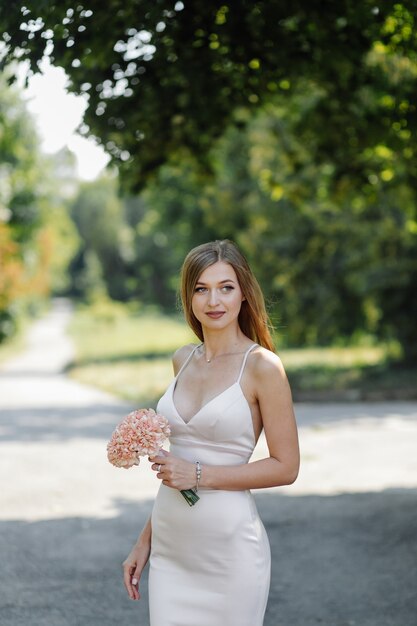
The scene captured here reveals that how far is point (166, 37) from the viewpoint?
668cm

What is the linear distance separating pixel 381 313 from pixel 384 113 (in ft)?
43.1

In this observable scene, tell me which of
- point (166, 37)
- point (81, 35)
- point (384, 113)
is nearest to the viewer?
point (81, 35)

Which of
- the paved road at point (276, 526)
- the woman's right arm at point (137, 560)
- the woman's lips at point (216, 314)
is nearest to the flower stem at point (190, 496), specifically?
the woman's right arm at point (137, 560)

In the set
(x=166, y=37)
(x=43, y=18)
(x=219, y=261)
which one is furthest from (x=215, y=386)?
(x=166, y=37)

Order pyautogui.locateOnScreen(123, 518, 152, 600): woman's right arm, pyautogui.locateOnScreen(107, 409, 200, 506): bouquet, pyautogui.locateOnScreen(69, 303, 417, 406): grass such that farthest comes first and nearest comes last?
1. pyautogui.locateOnScreen(69, 303, 417, 406): grass
2. pyautogui.locateOnScreen(123, 518, 152, 600): woman's right arm
3. pyautogui.locateOnScreen(107, 409, 200, 506): bouquet

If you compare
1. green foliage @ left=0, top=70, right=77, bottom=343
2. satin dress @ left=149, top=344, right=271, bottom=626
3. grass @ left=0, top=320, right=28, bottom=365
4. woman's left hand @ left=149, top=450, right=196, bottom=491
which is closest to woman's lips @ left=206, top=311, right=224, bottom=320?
satin dress @ left=149, top=344, right=271, bottom=626

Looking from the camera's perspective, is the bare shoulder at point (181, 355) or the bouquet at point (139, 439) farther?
the bare shoulder at point (181, 355)

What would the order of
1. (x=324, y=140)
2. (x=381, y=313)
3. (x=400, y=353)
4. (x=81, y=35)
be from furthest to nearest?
(x=400, y=353) < (x=381, y=313) < (x=324, y=140) < (x=81, y=35)

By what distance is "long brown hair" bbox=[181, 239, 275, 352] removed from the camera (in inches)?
136

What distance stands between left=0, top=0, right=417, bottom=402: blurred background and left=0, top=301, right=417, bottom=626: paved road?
1.83m

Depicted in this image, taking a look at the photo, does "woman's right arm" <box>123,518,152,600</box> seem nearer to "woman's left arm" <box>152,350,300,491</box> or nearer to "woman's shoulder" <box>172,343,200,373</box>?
"woman's left arm" <box>152,350,300,491</box>

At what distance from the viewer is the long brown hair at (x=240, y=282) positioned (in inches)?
136

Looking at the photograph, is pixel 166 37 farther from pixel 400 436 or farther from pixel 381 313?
pixel 381 313

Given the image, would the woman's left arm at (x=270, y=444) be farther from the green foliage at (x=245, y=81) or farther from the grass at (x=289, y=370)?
the grass at (x=289, y=370)
